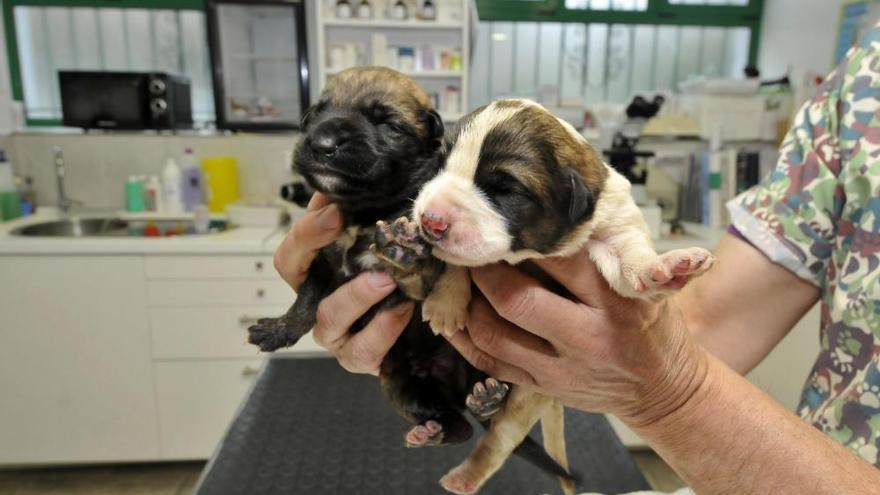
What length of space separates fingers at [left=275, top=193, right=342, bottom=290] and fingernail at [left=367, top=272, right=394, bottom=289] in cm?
13

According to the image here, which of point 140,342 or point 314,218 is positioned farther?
point 140,342

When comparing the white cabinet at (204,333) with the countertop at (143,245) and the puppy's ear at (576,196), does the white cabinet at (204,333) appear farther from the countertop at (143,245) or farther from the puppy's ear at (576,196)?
the puppy's ear at (576,196)

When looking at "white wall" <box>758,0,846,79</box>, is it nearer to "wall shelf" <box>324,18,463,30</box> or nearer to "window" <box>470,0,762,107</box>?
"window" <box>470,0,762,107</box>

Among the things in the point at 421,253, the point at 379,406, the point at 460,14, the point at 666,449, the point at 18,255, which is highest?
the point at 460,14

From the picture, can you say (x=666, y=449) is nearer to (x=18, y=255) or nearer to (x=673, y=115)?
(x=18, y=255)

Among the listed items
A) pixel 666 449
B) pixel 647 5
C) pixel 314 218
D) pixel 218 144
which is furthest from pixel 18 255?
pixel 647 5

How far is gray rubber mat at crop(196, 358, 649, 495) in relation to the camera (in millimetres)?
1437

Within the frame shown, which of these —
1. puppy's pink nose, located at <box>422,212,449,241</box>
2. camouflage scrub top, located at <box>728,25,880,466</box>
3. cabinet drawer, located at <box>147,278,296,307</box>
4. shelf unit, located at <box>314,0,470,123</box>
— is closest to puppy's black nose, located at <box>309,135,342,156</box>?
puppy's pink nose, located at <box>422,212,449,241</box>

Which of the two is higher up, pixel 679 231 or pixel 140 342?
pixel 679 231

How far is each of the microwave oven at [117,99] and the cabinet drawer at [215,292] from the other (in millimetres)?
1146

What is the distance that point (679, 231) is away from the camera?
320 cm

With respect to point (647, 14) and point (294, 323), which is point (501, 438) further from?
point (647, 14)

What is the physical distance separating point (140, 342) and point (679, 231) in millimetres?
2793

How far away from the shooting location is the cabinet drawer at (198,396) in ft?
9.62
